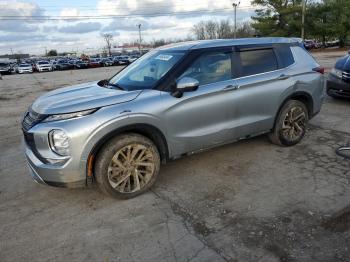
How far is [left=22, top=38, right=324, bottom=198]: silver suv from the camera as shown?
3.46 meters

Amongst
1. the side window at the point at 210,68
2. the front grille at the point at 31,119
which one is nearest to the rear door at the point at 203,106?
the side window at the point at 210,68

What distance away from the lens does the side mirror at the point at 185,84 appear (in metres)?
3.82

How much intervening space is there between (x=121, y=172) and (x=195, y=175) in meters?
1.11

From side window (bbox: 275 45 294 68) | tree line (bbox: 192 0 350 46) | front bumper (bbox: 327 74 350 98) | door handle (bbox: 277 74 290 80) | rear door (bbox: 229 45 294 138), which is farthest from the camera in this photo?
tree line (bbox: 192 0 350 46)

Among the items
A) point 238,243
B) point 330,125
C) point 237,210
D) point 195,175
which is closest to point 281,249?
point 238,243

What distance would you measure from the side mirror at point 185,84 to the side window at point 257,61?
1.00 m

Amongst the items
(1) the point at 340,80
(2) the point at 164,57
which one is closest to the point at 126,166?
(2) the point at 164,57

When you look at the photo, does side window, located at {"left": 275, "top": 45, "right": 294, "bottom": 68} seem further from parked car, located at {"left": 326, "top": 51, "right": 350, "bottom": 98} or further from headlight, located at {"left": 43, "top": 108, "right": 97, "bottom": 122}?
parked car, located at {"left": 326, "top": 51, "right": 350, "bottom": 98}

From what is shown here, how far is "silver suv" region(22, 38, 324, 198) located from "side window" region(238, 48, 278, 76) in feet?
0.05

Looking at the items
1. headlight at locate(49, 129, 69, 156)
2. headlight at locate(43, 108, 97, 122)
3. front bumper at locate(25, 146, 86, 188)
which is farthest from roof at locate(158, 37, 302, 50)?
front bumper at locate(25, 146, 86, 188)

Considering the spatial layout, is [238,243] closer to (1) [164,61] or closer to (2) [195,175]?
(2) [195,175]

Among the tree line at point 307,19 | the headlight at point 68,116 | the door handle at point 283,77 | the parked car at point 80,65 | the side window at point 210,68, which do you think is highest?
the tree line at point 307,19

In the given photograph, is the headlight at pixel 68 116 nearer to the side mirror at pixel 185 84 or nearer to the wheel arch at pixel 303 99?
the side mirror at pixel 185 84

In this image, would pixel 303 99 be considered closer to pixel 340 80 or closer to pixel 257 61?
pixel 257 61
